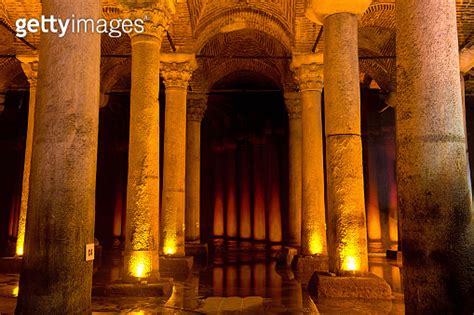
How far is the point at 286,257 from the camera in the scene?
38.4 feet

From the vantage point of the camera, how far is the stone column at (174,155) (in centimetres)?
983

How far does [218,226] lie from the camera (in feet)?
66.6

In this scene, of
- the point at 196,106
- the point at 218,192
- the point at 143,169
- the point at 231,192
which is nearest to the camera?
the point at 143,169

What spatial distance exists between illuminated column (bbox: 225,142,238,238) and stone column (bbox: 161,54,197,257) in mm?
9764

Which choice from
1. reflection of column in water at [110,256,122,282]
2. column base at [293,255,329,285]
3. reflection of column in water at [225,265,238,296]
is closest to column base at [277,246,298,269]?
reflection of column in water at [225,265,238,296]

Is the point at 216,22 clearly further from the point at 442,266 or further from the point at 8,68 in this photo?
the point at 442,266

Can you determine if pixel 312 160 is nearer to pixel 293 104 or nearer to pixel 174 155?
pixel 174 155

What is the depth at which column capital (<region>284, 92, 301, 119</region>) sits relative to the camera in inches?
540

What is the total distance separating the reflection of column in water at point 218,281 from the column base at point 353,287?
6.39 ft

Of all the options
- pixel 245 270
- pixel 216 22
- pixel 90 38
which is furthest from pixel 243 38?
pixel 90 38

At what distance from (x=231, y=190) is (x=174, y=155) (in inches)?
401

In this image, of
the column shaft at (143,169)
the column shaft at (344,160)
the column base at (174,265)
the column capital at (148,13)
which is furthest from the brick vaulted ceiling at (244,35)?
the column base at (174,265)

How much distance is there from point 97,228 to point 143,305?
1562cm

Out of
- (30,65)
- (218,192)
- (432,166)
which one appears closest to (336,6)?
(432,166)
